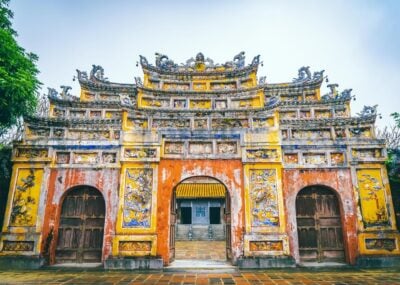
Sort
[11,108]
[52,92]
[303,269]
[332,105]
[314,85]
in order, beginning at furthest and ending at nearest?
[314,85] < [332,105] < [52,92] < [11,108] < [303,269]

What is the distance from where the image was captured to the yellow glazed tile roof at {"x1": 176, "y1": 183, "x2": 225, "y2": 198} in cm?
2131

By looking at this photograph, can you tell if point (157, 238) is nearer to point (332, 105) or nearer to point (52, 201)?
point (52, 201)

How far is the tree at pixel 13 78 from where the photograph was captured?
815 cm

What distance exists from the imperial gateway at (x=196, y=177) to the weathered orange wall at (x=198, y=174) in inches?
1.2

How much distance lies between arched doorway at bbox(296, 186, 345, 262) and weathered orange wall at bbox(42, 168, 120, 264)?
19.0 feet

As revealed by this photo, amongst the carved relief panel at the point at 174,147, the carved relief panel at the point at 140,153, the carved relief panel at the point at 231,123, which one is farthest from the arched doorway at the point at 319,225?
the carved relief panel at the point at 140,153

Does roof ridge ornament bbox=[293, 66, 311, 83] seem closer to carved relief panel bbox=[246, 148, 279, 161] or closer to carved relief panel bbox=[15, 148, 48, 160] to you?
carved relief panel bbox=[246, 148, 279, 161]

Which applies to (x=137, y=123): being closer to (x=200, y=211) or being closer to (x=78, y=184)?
(x=78, y=184)

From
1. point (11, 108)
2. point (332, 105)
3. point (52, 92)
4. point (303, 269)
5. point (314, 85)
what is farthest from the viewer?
point (314, 85)

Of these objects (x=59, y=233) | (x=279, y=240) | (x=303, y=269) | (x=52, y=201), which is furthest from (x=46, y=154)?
(x=303, y=269)

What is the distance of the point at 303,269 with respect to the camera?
7.88 metres

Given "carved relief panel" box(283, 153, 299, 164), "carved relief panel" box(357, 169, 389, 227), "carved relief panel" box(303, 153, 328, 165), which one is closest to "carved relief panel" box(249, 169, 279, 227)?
"carved relief panel" box(283, 153, 299, 164)

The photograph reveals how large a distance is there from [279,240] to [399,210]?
409cm

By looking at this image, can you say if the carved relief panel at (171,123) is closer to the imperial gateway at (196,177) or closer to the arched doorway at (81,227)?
the imperial gateway at (196,177)
